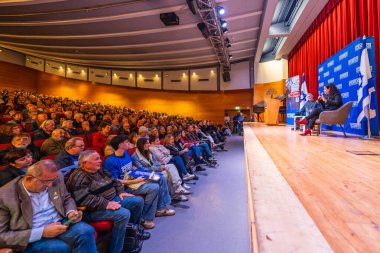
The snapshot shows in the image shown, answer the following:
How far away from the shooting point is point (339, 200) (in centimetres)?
95

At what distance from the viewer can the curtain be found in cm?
336

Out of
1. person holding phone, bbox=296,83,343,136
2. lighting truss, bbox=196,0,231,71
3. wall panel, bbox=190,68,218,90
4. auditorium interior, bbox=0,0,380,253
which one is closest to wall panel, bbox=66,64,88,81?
auditorium interior, bbox=0,0,380,253

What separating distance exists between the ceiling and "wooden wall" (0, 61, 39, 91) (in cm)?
87

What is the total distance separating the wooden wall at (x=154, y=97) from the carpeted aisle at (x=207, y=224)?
8.43 meters

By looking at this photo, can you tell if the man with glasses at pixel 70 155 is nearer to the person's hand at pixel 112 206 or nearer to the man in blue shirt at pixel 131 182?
the man in blue shirt at pixel 131 182

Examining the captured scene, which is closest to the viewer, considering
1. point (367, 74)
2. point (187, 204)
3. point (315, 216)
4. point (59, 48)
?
point (315, 216)

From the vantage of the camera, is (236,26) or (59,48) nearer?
(236,26)

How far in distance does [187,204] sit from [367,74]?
268 cm

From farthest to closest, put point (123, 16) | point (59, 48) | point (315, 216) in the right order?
point (59, 48) < point (123, 16) < point (315, 216)

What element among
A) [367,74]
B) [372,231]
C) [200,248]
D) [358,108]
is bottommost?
[200,248]

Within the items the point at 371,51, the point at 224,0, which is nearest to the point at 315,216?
the point at 371,51

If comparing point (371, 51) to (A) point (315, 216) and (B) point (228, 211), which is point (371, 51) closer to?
(B) point (228, 211)

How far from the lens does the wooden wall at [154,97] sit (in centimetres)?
1137

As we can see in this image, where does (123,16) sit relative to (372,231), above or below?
above
